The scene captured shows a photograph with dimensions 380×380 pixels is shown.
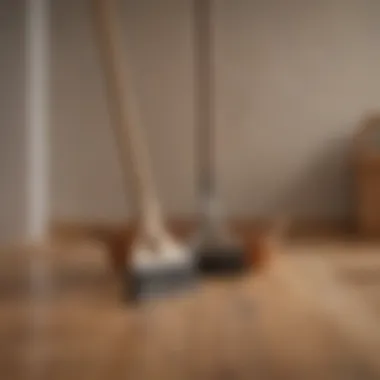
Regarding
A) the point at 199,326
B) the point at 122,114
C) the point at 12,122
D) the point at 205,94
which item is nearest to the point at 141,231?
the point at 122,114

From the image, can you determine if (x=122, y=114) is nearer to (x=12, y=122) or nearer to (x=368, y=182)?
(x=12, y=122)

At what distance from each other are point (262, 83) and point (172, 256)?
788 mm

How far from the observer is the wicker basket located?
1807mm

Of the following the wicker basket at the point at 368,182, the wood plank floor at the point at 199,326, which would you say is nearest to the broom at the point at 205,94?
the wicker basket at the point at 368,182

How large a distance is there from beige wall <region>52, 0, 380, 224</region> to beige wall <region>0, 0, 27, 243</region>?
16 centimetres

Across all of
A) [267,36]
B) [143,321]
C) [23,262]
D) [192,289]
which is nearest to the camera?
[143,321]

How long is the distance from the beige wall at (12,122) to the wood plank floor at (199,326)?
34cm

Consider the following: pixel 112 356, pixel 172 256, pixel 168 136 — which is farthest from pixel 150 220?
pixel 168 136

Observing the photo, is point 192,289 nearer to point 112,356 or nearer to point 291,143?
point 112,356

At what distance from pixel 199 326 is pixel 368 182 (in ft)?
3.21

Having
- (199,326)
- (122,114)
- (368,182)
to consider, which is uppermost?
(122,114)

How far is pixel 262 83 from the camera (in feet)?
6.20

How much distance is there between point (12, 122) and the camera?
175cm

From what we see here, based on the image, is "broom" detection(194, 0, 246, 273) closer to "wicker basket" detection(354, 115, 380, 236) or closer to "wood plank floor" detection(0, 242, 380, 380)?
"wicker basket" detection(354, 115, 380, 236)
